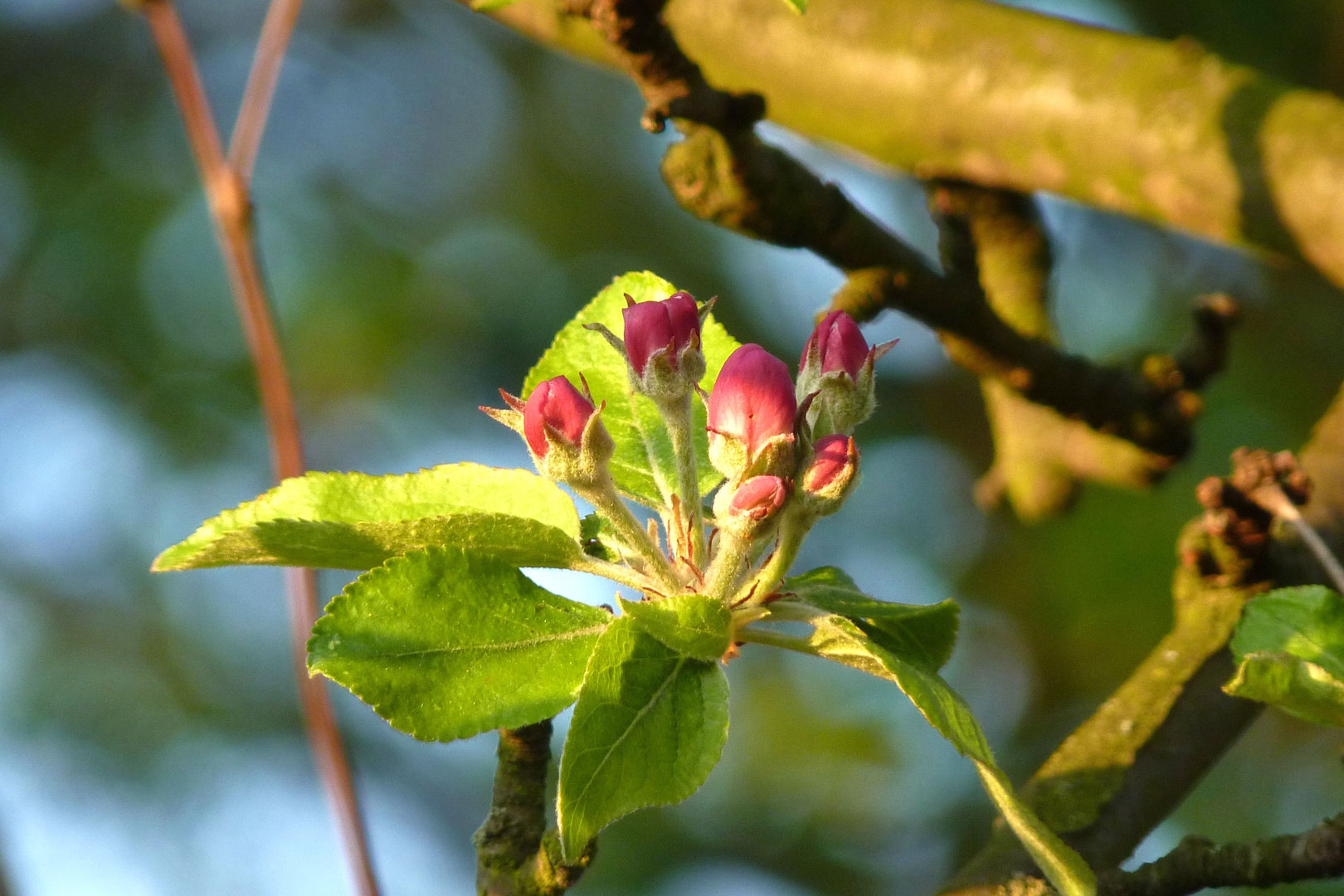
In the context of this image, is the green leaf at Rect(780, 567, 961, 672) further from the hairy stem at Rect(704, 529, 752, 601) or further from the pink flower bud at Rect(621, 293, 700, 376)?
the pink flower bud at Rect(621, 293, 700, 376)

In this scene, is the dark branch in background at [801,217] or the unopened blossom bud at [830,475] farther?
the dark branch in background at [801,217]

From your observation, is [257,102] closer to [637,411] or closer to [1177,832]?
[637,411]

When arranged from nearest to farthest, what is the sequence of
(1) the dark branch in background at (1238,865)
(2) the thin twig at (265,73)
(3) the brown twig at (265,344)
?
1. (1) the dark branch in background at (1238,865)
2. (3) the brown twig at (265,344)
3. (2) the thin twig at (265,73)

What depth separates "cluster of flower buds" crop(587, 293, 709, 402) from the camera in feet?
2.71

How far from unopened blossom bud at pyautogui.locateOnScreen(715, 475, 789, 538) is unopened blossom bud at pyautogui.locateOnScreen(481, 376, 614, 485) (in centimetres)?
10

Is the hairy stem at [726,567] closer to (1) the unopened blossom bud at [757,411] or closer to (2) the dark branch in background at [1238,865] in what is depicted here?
(1) the unopened blossom bud at [757,411]

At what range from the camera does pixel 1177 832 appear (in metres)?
3.80

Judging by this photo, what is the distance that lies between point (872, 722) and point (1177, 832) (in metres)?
1.06

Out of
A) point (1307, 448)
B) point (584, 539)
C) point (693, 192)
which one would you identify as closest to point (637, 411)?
point (584, 539)

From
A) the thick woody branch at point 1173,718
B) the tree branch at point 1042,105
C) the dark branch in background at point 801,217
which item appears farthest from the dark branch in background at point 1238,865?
the tree branch at point 1042,105

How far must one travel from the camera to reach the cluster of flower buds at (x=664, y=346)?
827 mm

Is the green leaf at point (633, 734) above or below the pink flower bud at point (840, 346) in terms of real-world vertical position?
below

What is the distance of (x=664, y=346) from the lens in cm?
83

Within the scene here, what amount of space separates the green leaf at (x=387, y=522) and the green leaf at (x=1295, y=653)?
0.45 m
